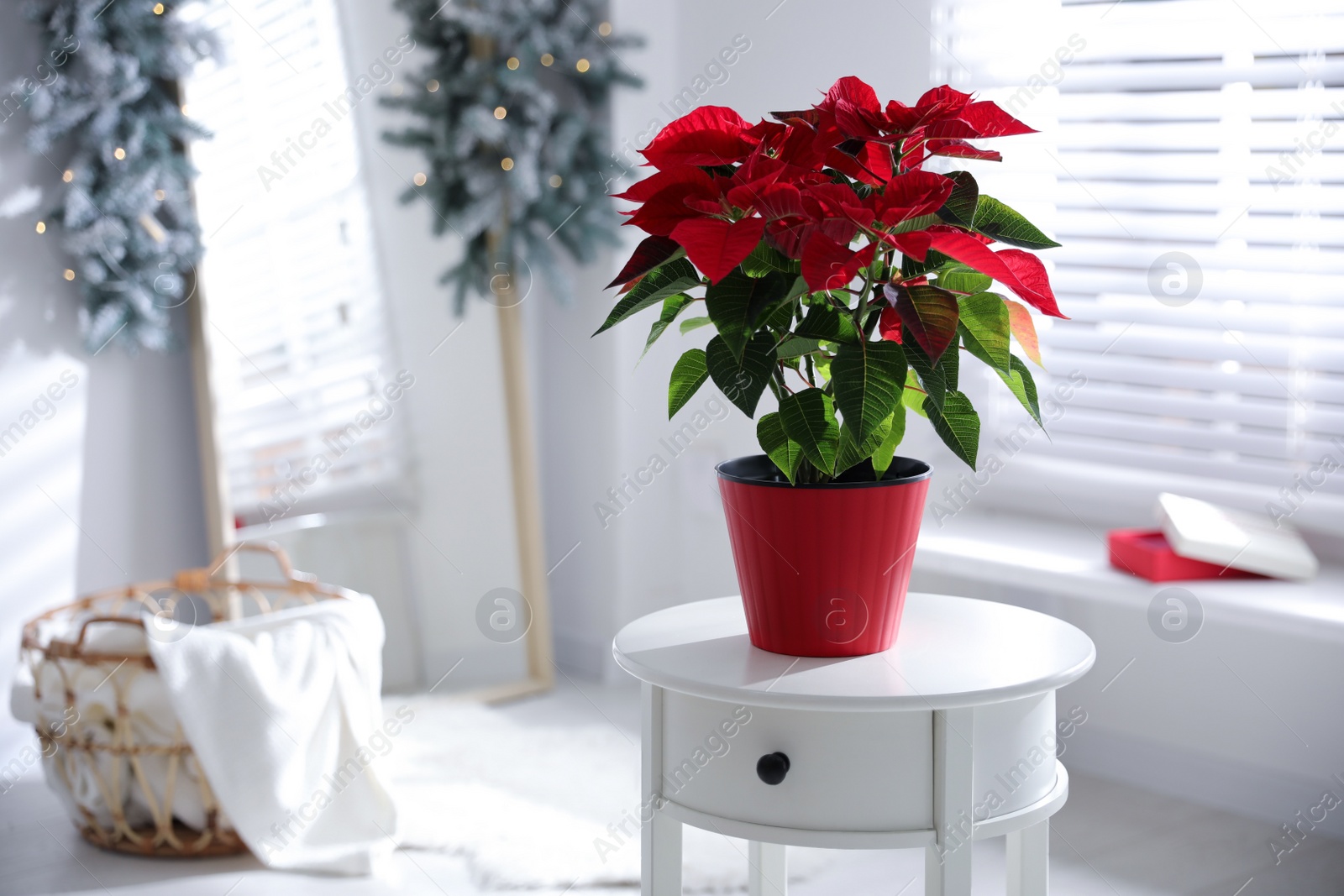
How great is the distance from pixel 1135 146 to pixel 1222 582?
812mm

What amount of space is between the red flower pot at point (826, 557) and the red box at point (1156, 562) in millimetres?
1120

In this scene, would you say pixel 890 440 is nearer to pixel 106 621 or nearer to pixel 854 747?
pixel 854 747

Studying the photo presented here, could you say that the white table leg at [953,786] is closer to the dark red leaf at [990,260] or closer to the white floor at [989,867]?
the dark red leaf at [990,260]

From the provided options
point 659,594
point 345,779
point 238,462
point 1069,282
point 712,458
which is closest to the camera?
point 345,779

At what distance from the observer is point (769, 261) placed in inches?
37.7

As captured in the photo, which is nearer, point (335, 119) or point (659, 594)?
point (335, 119)

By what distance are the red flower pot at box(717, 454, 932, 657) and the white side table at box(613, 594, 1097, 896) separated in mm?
24

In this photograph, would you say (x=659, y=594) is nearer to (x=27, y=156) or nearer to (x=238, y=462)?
(x=238, y=462)

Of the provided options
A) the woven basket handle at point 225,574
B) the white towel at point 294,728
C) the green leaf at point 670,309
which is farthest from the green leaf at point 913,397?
the woven basket handle at point 225,574

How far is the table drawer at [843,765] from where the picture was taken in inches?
38.5

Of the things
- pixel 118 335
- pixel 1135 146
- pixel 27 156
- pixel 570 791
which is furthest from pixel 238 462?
pixel 1135 146

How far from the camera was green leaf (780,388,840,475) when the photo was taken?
970mm

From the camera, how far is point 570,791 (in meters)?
2.23

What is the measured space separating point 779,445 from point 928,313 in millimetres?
182
